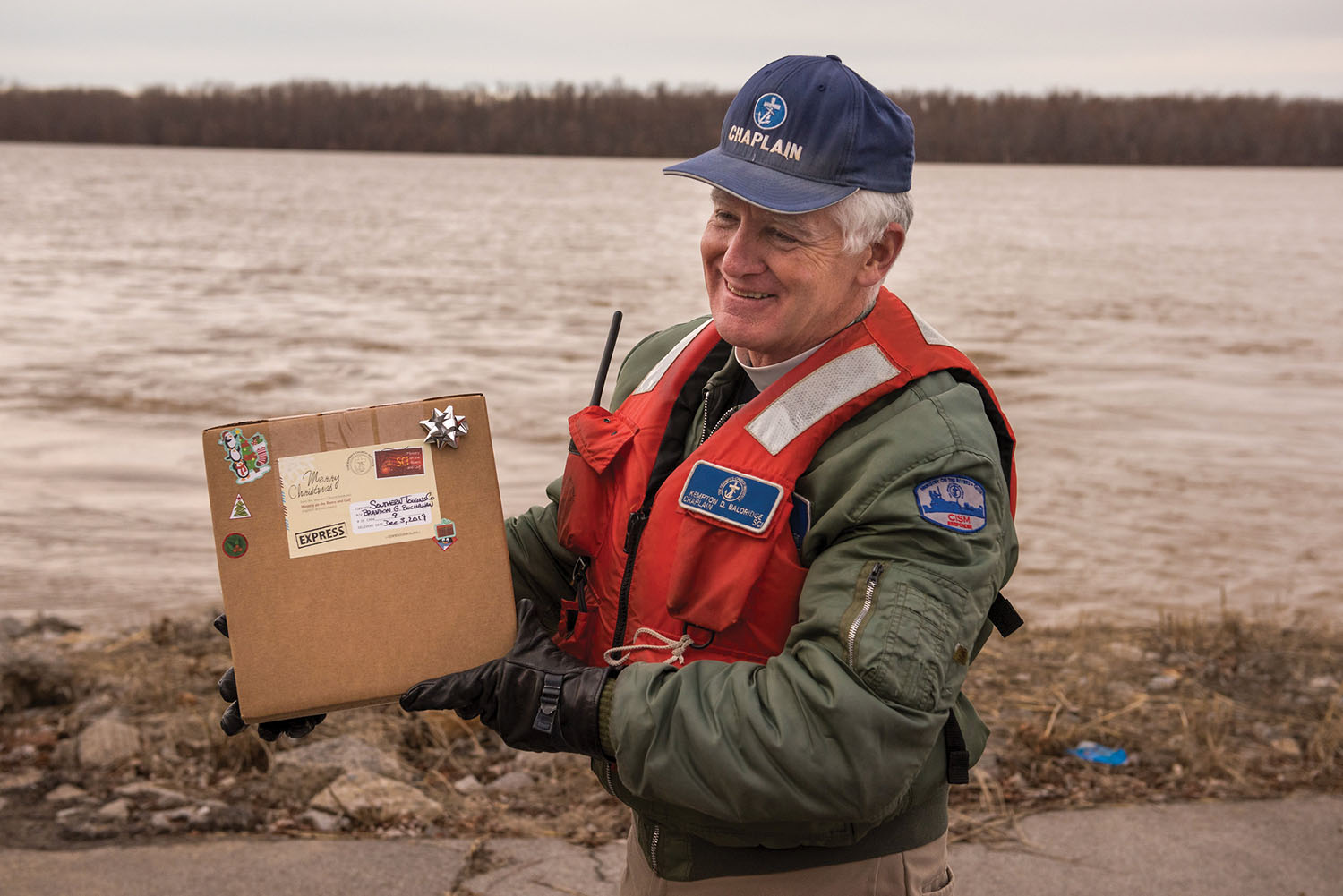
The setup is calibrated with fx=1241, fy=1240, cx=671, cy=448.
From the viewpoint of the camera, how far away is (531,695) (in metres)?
2.00

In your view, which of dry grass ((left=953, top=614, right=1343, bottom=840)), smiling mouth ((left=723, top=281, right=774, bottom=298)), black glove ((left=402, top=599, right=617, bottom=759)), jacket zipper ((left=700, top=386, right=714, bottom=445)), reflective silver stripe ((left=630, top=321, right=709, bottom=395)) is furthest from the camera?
dry grass ((left=953, top=614, right=1343, bottom=840))

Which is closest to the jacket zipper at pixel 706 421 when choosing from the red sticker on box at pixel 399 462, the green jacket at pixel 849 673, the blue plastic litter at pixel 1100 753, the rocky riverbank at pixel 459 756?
the green jacket at pixel 849 673

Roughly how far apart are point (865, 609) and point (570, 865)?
1.97m

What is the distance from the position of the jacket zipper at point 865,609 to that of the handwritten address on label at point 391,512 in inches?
31.4

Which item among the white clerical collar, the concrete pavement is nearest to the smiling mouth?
the white clerical collar

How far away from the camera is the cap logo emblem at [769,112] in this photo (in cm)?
209

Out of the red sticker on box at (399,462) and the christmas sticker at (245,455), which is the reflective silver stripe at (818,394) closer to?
the red sticker on box at (399,462)

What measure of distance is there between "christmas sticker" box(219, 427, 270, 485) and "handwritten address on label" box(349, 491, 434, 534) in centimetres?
17

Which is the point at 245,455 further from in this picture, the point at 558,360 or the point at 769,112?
the point at 558,360

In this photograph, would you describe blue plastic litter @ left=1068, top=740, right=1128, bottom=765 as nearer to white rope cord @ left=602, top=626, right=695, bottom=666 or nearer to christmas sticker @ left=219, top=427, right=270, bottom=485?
white rope cord @ left=602, top=626, right=695, bottom=666

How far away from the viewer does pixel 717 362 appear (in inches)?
94.6

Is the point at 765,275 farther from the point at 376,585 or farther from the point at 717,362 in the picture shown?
the point at 376,585

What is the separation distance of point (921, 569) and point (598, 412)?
2.41ft

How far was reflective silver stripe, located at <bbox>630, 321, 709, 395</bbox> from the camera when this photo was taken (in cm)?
237
